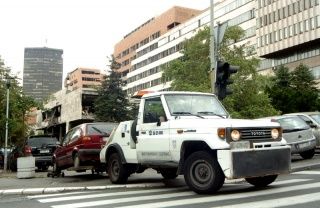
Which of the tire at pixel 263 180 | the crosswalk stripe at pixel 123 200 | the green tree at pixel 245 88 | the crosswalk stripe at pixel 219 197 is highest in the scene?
the green tree at pixel 245 88

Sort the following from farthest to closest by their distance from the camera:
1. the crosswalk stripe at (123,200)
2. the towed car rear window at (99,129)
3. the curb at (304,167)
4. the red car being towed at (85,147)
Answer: the towed car rear window at (99,129) → the red car being towed at (85,147) → the curb at (304,167) → the crosswalk stripe at (123,200)

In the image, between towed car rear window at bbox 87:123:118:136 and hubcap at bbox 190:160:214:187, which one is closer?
→ hubcap at bbox 190:160:214:187

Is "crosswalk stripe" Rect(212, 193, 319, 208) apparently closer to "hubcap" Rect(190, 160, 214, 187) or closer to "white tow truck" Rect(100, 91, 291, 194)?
"white tow truck" Rect(100, 91, 291, 194)

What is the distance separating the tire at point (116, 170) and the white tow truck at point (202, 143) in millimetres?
307

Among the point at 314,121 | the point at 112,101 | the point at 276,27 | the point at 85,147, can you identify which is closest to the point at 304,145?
the point at 314,121

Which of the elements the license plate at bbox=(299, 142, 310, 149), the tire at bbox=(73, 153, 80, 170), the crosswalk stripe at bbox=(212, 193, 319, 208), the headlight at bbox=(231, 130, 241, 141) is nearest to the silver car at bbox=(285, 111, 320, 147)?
the license plate at bbox=(299, 142, 310, 149)

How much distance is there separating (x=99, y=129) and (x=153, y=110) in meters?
4.23

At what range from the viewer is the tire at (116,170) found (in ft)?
40.4

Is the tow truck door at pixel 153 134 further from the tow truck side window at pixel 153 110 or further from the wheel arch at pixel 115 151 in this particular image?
the wheel arch at pixel 115 151

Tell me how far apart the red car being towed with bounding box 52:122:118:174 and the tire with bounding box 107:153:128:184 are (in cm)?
157

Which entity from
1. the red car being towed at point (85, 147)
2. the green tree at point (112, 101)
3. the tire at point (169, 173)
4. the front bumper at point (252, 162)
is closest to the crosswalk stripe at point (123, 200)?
the front bumper at point (252, 162)

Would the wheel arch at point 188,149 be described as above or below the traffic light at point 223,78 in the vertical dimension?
below

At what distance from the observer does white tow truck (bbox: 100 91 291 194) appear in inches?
359

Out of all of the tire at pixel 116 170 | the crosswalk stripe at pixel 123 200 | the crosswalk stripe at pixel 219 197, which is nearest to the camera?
the crosswalk stripe at pixel 219 197
